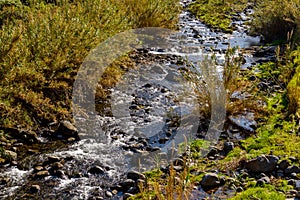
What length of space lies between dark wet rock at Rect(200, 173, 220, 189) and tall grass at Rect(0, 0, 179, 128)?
217 centimetres

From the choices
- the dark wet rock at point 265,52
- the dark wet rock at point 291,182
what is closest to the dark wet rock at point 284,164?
the dark wet rock at point 291,182

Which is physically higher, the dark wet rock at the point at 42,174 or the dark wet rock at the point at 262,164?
the dark wet rock at the point at 262,164

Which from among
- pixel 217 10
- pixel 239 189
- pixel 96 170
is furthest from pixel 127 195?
pixel 217 10

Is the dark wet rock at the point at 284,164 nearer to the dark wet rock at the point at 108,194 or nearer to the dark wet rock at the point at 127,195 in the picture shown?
the dark wet rock at the point at 127,195

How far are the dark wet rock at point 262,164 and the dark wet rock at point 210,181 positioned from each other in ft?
1.34

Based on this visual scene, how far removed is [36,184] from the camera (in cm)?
386

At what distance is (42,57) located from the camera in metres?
5.34

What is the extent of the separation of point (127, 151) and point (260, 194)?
1739 millimetres

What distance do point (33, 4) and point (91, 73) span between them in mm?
2227

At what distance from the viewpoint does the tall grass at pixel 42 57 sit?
4684 millimetres

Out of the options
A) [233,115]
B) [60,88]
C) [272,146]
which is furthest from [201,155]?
[60,88]

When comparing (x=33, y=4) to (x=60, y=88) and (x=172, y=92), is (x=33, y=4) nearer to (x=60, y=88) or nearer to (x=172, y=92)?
(x=60, y=88)

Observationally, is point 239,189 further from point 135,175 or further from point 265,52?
point 265,52

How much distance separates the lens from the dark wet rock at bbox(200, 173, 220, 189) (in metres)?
3.77
